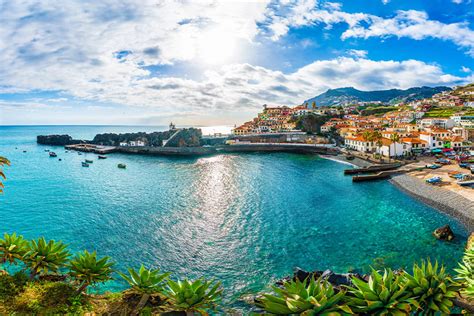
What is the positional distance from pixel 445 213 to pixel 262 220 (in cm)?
2490

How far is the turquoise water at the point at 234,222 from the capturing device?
23359 millimetres

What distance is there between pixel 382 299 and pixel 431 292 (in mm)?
2016

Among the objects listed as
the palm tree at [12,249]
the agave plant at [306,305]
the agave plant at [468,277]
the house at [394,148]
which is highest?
the house at [394,148]

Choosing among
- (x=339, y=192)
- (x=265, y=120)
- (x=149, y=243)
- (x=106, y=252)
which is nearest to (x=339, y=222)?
(x=339, y=192)

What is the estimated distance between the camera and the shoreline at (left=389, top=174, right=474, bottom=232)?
32.9 m

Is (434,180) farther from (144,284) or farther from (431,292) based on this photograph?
(144,284)

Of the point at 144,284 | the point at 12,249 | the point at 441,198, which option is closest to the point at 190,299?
the point at 144,284

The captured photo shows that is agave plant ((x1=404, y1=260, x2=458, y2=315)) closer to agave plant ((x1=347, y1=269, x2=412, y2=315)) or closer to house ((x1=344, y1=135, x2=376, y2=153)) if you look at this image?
agave plant ((x1=347, y1=269, x2=412, y2=315))

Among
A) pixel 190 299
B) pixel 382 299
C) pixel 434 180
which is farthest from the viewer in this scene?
pixel 434 180

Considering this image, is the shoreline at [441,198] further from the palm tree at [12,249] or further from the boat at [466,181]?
the palm tree at [12,249]

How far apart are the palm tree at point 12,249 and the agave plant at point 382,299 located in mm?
13603

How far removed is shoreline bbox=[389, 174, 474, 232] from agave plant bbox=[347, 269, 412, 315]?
29.2 meters

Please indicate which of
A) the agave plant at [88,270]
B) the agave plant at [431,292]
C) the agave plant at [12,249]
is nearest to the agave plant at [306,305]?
the agave plant at [431,292]

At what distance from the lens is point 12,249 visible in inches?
442
